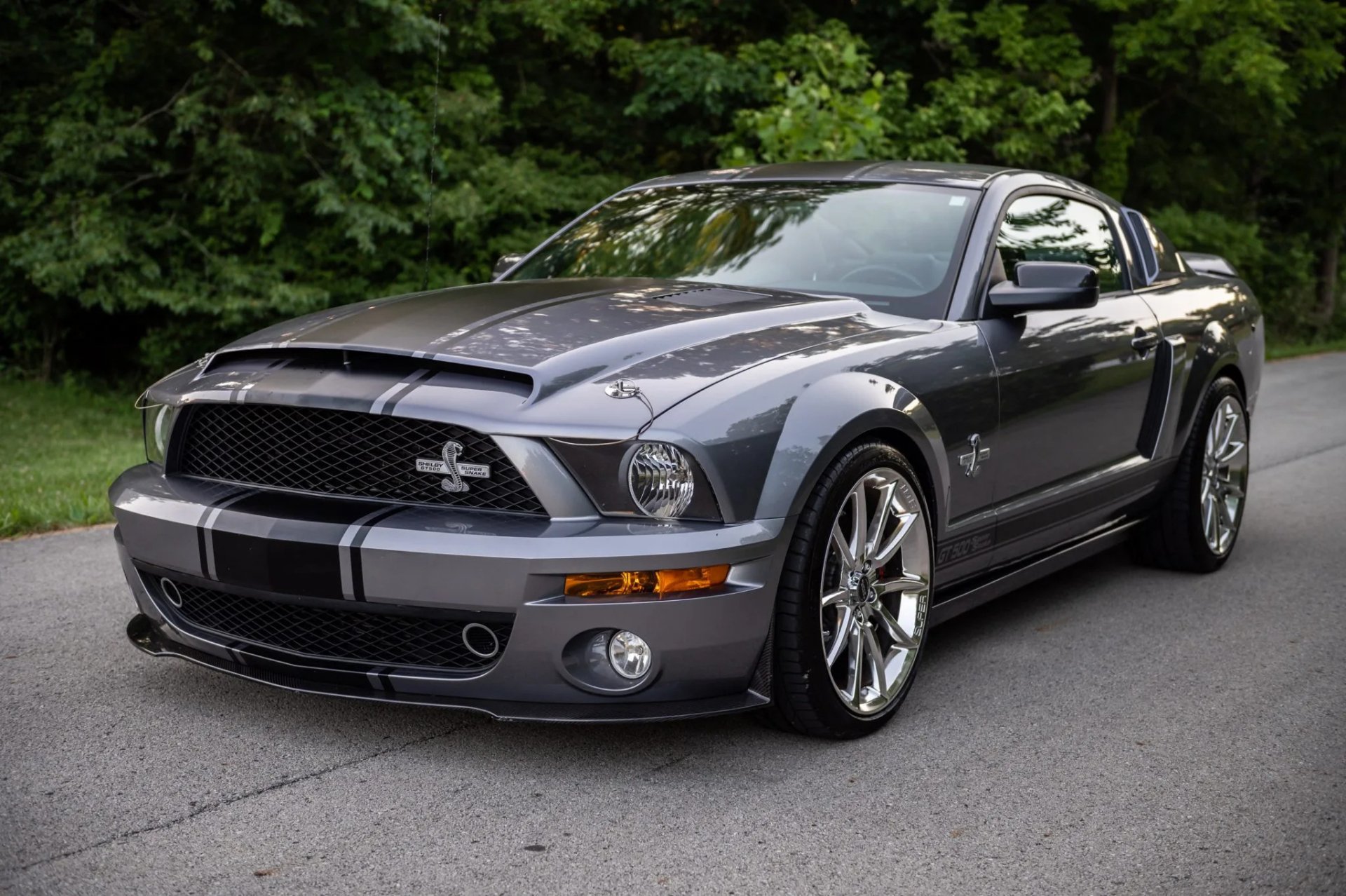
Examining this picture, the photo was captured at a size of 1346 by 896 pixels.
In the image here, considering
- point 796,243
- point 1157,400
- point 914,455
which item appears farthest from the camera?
point 1157,400

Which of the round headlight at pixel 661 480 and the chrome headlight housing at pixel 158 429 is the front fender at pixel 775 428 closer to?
the round headlight at pixel 661 480

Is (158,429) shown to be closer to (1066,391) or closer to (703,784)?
(703,784)

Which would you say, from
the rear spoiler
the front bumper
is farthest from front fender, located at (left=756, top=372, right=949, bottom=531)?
the rear spoiler

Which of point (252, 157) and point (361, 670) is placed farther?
point (252, 157)

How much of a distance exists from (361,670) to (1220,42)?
1771 cm

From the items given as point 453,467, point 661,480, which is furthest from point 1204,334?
point 453,467

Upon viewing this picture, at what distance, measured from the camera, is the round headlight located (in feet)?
10.4

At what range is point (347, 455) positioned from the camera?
132 inches

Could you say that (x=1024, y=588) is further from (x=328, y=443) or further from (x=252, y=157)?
(x=252, y=157)

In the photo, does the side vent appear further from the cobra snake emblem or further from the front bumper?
the cobra snake emblem

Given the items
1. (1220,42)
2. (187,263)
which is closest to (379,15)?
(187,263)

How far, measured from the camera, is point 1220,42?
18.3m

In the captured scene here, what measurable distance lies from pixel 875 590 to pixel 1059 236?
1.93 meters

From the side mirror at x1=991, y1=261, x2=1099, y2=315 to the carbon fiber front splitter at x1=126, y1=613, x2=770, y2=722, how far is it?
1.57 meters
